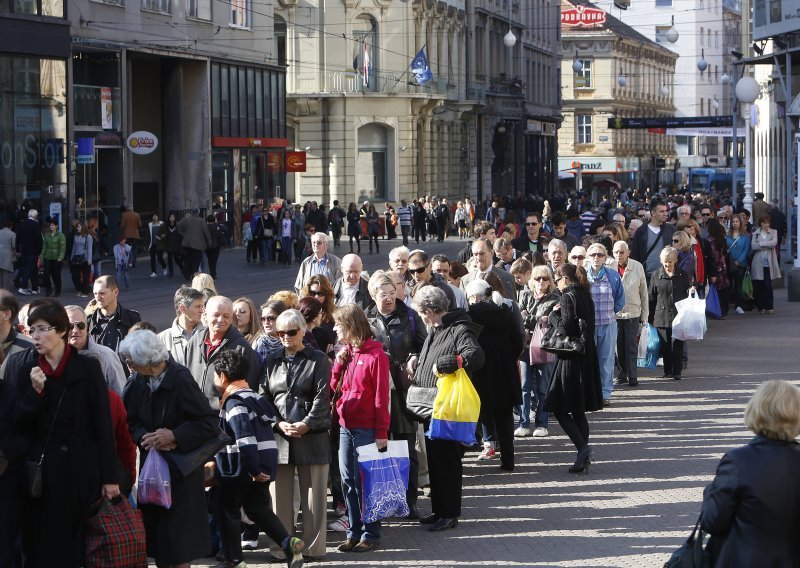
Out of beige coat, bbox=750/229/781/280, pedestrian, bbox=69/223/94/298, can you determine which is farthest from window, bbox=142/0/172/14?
beige coat, bbox=750/229/781/280

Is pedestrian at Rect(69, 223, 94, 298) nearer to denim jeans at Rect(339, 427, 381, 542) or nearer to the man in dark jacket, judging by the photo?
the man in dark jacket

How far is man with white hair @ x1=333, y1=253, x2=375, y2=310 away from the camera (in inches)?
516

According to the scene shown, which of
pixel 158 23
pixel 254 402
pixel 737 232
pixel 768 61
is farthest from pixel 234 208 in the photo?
pixel 254 402

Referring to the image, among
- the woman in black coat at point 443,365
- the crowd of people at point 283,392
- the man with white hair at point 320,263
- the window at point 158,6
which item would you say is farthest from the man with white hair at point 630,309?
the window at point 158,6

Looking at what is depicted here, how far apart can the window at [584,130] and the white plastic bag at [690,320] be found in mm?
91746

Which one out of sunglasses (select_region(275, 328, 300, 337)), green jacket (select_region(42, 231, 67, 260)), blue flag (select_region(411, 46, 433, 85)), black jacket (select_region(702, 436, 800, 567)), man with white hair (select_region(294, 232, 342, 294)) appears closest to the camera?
black jacket (select_region(702, 436, 800, 567))

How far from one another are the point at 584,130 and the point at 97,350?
10076 cm

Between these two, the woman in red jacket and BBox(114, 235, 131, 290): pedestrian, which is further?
BBox(114, 235, 131, 290): pedestrian

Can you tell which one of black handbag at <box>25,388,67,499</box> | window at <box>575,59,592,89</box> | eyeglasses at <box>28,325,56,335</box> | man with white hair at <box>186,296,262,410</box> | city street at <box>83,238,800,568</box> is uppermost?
window at <box>575,59,592,89</box>

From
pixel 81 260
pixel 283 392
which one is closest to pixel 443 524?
pixel 283 392

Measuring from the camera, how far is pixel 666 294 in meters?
17.5

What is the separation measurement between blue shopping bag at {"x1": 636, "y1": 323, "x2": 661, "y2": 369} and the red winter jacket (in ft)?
27.1

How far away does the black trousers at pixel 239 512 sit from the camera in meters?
8.70

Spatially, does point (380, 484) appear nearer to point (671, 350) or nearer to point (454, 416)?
point (454, 416)
